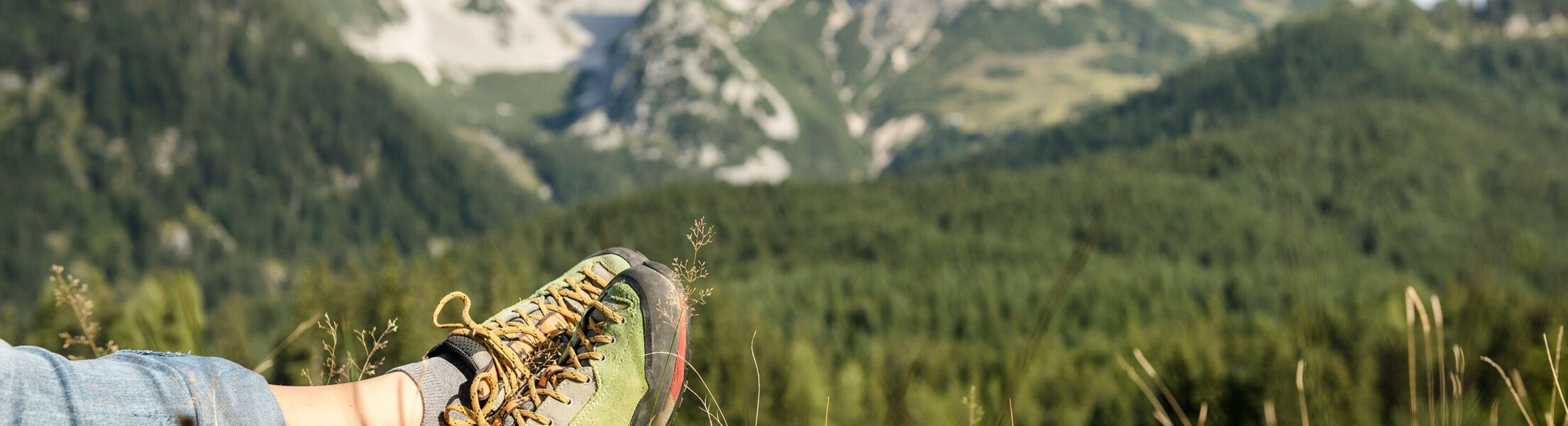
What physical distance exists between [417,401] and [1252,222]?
182534 millimetres

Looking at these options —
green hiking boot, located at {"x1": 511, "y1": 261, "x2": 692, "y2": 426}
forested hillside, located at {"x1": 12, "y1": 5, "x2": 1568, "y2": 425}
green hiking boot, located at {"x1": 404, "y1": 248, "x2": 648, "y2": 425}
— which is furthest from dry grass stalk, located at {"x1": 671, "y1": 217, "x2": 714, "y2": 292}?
green hiking boot, located at {"x1": 404, "y1": 248, "x2": 648, "y2": 425}

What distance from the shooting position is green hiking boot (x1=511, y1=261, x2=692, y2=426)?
3.78 m

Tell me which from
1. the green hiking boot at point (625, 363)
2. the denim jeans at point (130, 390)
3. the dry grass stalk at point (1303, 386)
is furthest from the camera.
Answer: the green hiking boot at point (625, 363)

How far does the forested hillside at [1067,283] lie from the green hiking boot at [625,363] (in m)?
0.34

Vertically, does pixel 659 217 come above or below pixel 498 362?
below

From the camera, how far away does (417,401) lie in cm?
347

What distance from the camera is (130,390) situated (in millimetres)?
2709

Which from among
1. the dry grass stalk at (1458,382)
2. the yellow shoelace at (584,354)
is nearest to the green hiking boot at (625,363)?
the yellow shoelace at (584,354)

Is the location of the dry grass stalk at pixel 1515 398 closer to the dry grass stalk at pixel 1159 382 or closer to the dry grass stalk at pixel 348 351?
the dry grass stalk at pixel 1159 382

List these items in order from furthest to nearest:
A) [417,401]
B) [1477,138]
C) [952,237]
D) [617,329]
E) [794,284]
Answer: [1477,138], [952,237], [794,284], [617,329], [417,401]

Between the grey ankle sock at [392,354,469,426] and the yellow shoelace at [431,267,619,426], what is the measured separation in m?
0.04

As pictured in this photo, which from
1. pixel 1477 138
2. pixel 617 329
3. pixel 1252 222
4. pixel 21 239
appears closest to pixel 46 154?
pixel 21 239

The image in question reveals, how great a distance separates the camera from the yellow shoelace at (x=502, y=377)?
11.4 feet

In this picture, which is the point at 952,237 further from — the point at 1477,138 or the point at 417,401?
the point at 417,401
